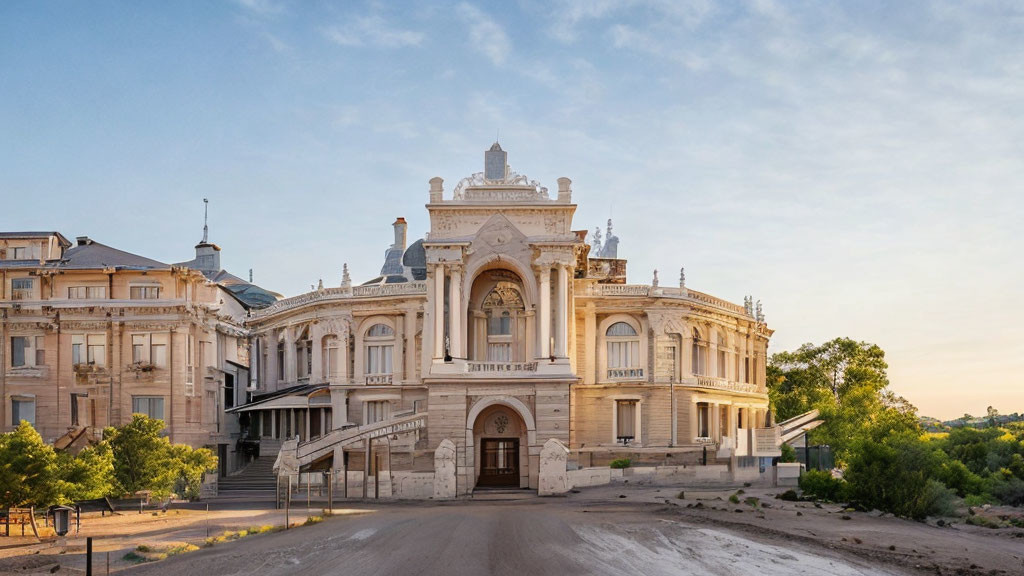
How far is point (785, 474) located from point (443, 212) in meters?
24.7

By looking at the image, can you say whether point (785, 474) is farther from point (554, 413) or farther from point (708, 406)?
point (554, 413)

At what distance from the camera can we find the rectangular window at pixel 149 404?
204 feet

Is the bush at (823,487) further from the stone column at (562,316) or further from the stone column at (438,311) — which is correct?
the stone column at (438,311)

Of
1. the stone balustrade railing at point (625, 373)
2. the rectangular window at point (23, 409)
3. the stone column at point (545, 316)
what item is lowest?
the rectangular window at point (23, 409)

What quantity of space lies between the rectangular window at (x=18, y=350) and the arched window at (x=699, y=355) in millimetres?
41420

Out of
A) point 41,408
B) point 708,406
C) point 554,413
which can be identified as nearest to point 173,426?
point 41,408

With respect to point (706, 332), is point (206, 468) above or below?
below

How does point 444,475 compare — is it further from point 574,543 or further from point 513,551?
point 513,551

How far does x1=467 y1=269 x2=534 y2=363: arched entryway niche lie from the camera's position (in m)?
62.4

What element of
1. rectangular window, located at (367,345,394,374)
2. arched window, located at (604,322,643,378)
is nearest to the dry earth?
arched window, located at (604,322,643,378)

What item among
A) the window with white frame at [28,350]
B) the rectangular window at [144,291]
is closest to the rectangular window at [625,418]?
the rectangular window at [144,291]

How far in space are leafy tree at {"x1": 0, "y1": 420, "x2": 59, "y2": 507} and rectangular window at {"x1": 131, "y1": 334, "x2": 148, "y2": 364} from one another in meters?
21.5

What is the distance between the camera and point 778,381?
98.9 meters

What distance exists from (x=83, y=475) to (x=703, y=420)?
39439 mm
